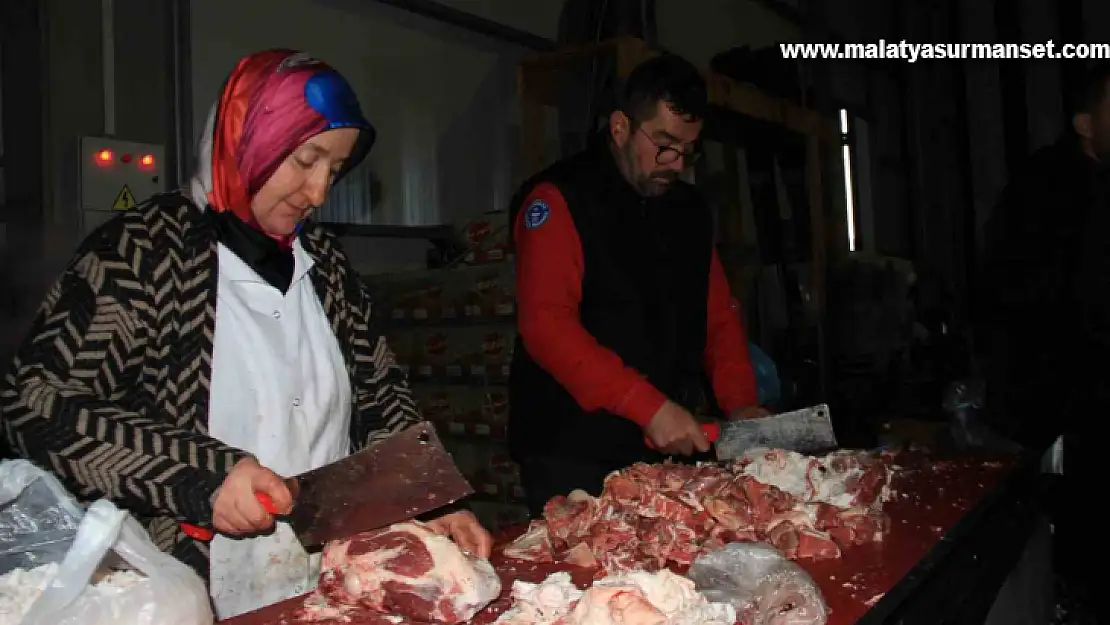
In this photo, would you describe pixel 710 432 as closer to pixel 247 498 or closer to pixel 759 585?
pixel 759 585

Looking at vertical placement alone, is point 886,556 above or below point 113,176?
below

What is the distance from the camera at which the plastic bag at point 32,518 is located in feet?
4.06

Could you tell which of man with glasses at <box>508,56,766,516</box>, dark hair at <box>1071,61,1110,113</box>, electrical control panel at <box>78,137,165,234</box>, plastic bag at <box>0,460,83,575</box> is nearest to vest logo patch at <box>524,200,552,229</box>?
man with glasses at <box>508,56,766,516</box>

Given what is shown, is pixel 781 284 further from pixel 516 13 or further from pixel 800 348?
pixel 516 13

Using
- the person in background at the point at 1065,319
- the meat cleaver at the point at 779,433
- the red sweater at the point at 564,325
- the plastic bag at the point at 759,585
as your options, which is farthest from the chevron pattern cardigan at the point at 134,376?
the person in background at the point at 1065,319

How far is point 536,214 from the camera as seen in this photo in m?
2.62

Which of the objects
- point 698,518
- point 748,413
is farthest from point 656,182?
point 698,518

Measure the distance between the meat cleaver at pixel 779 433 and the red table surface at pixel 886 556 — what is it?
0.24m

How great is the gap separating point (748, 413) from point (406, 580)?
1578mm

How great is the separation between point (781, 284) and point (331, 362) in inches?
153

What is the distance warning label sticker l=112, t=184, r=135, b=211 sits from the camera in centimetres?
304

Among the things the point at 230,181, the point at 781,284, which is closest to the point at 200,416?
the point at 230,181

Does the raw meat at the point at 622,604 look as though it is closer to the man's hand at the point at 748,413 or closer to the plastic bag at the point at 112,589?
the plastic bag at the point at 112,589

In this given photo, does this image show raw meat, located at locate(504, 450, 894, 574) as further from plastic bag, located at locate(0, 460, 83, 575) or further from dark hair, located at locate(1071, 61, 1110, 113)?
dark hair, located at locate(1071, 61, 1110, 113)
